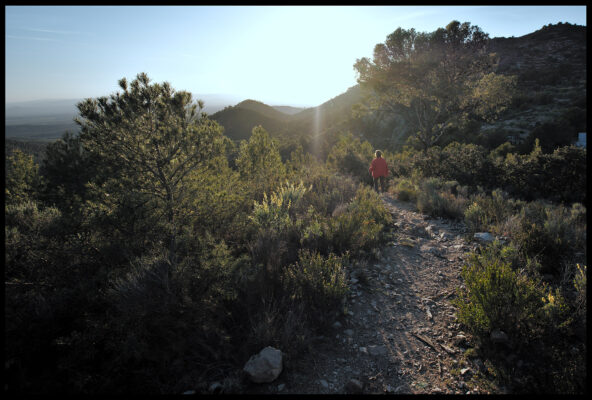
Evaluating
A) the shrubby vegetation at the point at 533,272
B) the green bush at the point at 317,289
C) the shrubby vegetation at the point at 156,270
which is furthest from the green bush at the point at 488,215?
the green bush at the point at 317,289

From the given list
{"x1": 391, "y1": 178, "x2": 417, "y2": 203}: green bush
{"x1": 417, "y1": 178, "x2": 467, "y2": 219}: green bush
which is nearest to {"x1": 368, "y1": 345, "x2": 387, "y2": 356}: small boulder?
{"x1": 417, "y1": 178, "x2": 467, "y2": 219}: green bush

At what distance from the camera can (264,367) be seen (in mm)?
2307

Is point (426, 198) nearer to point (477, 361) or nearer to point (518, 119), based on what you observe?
point (477, 361)

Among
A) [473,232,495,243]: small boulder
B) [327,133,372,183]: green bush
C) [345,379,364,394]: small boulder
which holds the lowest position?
[345,379,364,394]: small boulder

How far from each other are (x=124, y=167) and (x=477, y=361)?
16.6 feet

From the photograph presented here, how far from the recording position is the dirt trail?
238 cm

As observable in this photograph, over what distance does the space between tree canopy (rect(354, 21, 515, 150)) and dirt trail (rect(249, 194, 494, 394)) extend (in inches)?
634

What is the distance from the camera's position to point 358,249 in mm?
4695

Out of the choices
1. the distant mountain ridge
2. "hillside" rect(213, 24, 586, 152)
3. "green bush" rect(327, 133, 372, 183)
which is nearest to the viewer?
"green bush" rect(327, 133, 372, 183)

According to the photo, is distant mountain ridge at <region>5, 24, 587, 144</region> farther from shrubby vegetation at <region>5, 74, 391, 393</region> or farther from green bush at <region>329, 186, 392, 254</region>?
green bush at <region>329, 186, 392, 254</region>

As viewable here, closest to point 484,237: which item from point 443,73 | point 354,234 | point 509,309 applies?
point 354,234

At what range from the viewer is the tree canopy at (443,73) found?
631 inches

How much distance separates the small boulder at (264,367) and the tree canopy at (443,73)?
18965 mm

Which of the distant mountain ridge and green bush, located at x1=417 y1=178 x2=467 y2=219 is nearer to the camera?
green bush, located at x1=417 y1=178 x2=467 y2=219
